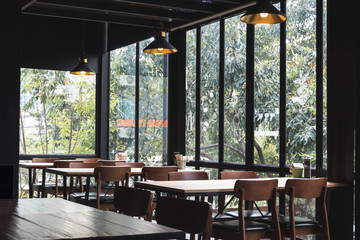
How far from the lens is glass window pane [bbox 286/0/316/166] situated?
6.15 meters

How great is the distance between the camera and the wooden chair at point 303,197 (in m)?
4.56

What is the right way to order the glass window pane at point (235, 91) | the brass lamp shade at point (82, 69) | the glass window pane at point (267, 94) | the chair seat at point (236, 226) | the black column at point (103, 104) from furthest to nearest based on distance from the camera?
1. the black column at point (103, 104)
2. the brass lamp shade at point (82, 69)
3. the glass window pane at point (235, 91)
4. the glass window pane at point (267, 94)
5. the chair seat at point (236, 226)

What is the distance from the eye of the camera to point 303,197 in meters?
4.64

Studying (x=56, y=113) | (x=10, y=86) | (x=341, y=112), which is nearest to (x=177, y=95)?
(x=56, y=113)

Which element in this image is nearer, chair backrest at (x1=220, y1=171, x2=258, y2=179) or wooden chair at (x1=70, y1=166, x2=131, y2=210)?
chair backrest at (x1=220, y1=171, x2=258, y2=179)

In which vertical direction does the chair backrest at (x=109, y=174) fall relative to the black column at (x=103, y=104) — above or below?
below

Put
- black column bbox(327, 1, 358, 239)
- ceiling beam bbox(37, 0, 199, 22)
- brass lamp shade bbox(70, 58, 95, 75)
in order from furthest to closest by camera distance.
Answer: brass lamp shade bbox(70, 58, 95, 75) < ceiling beam bbox(37, 0, 199, 22) < black column bbox(327, 1, 358, 239)

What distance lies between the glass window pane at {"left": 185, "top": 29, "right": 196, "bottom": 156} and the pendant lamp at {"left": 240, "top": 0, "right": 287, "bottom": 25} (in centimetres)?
367

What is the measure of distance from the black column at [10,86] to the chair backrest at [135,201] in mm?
1981

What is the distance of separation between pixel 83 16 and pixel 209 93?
2.30 metres

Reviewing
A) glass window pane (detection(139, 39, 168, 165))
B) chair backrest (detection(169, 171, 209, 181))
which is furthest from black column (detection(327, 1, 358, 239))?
glass window pane (detection(139, 39, 168, 165))

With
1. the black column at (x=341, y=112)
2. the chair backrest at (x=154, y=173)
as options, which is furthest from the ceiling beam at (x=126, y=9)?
the black column at (x=341, y=112)

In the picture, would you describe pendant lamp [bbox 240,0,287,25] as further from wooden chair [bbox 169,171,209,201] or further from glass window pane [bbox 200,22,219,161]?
glass window pane [bbox 200,22,219,161]

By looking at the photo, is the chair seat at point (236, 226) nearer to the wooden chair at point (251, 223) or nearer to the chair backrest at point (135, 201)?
the wooden chair at point (251, 223)
